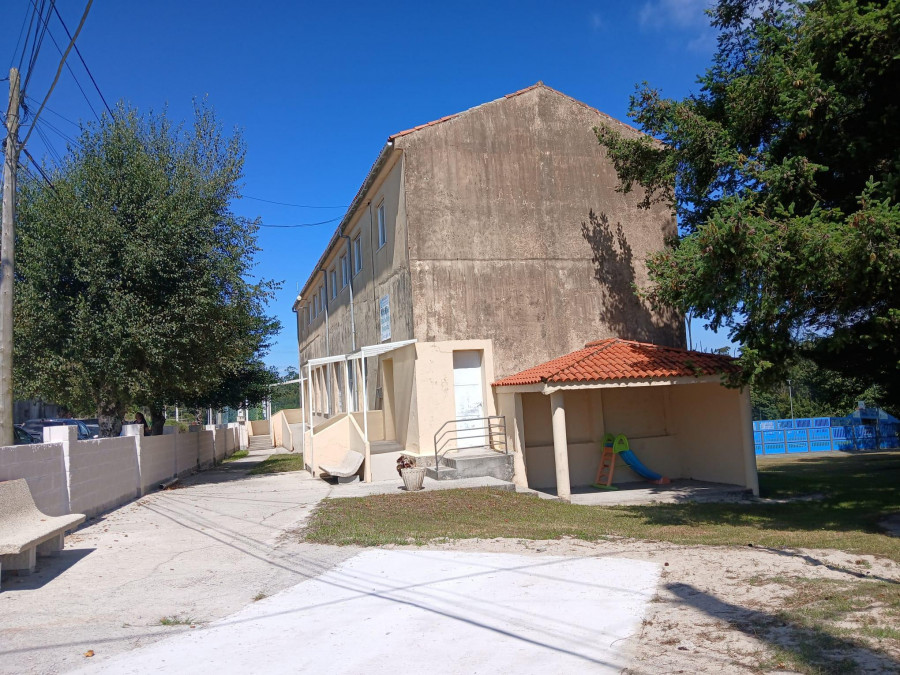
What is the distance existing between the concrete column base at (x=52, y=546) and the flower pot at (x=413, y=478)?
6.43m

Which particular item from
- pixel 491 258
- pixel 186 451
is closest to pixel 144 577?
pixel 491 258

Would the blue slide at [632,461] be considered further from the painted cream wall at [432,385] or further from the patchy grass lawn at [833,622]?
the patchy grass lawn at [833,622]

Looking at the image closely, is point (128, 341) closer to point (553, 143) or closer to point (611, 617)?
point (553, 143)

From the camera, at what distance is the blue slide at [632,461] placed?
17.5 metres

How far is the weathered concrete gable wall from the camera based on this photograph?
17453mm

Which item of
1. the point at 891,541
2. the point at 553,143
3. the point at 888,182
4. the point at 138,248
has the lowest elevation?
the point at 891,541

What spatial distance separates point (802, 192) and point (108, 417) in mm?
16492

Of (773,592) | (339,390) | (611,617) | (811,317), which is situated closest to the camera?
(611,617)

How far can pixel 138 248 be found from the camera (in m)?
16.6

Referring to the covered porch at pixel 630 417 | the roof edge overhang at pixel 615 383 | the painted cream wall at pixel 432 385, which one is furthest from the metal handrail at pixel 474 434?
the roof edge overhang at pixel 615 383

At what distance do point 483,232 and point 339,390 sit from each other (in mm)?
13648

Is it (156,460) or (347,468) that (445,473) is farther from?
(156,460)

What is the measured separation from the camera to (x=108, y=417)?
60.1 ft

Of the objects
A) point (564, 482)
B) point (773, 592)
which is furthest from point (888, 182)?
point (564, 482)
